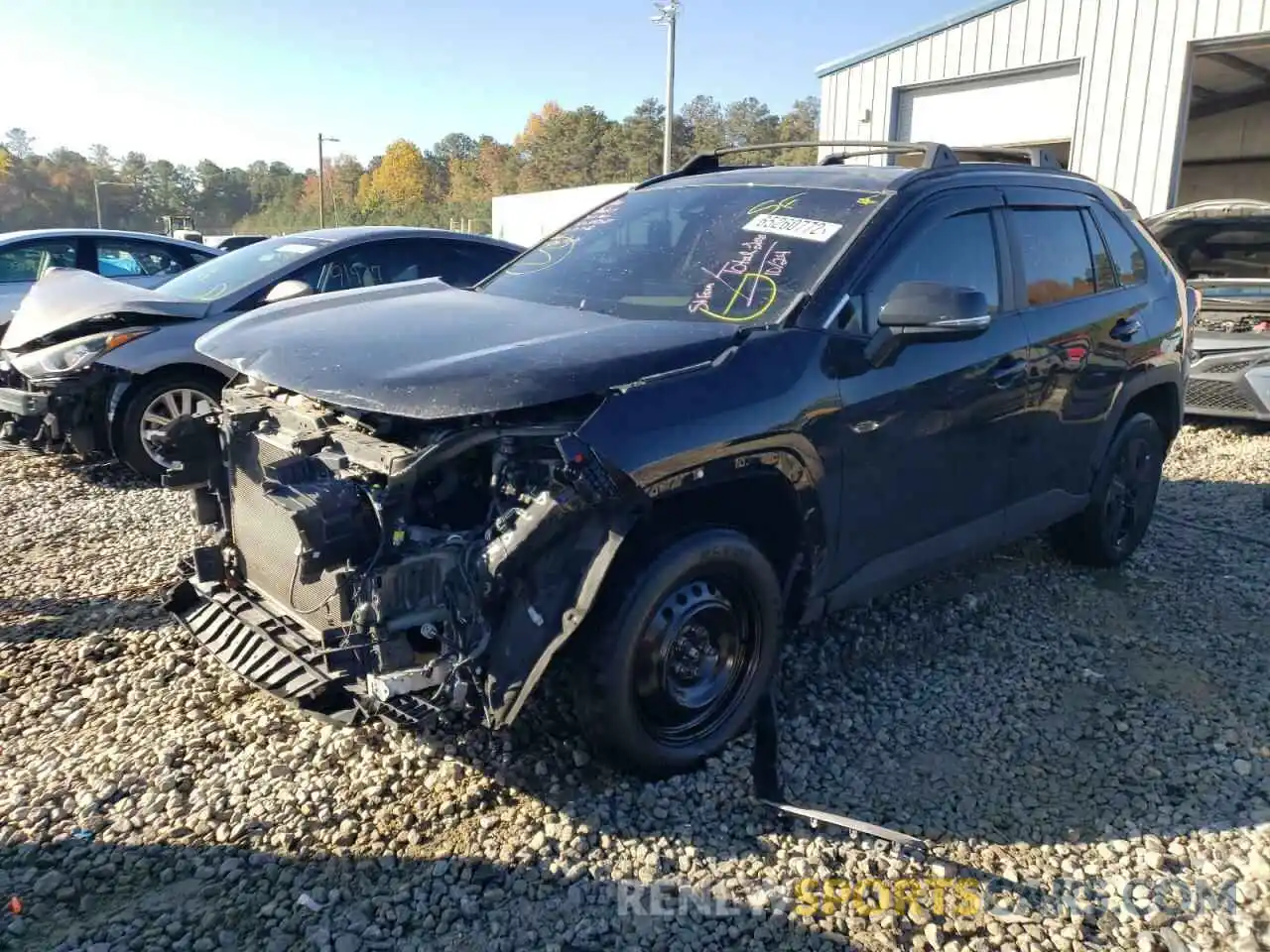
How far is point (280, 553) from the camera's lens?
127 inches

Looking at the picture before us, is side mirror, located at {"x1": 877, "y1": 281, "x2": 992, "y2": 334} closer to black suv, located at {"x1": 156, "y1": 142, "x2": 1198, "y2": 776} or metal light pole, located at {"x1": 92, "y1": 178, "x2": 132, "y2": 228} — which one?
black suv, located at {"x1": 156, "y1": 142, "x2": 1198, "y2": 776}

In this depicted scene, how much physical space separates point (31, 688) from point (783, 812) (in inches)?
113

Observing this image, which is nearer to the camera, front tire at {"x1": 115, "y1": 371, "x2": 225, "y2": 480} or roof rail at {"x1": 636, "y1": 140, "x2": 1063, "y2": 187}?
roof rail at {"x1": 636, "y1": 140, "x2": 1063, "y2": 187}

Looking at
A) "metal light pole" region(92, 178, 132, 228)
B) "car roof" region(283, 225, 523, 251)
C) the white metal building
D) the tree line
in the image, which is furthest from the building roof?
"metal light pole" region(92, 178, 132, 228)

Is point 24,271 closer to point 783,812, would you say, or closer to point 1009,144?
point 783,812

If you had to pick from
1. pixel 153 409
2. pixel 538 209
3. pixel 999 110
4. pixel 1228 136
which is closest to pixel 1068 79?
pixel 999 110

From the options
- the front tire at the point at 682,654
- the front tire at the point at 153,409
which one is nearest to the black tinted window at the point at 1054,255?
the front tire at the point at 682,654

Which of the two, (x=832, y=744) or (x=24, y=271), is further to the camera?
(x=24, y=271)

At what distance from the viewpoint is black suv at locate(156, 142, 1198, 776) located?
8.81 feet

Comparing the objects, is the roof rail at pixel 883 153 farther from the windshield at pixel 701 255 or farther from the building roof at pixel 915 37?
the building roof at pixel 915 37

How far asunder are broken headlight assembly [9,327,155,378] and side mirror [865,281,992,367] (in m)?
4.89

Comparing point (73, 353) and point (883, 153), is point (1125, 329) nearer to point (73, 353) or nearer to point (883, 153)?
point (883, 153)

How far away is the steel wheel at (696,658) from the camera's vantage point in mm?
2947

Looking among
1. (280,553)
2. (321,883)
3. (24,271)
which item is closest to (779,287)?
(280,553)
